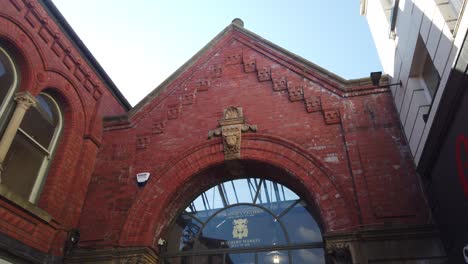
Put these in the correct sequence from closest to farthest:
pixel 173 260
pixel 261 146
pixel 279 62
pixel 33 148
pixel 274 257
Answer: pixel 274 257 → pixel 33 148 → pixel 173 260 → pixel 261 146 → pixel 279 62

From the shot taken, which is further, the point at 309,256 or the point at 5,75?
the point at 309,256

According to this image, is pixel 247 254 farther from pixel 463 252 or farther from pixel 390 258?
pixel 463 252

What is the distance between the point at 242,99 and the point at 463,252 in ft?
18.4

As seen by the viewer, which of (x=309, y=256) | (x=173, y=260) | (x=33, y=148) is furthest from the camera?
(x=173, y=260)

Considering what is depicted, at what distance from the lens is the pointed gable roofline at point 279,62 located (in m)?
8.45

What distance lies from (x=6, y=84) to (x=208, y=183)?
4730 mm

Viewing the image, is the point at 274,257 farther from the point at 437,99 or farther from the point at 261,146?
the point at 437,99

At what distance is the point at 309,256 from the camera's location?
24.1 ft

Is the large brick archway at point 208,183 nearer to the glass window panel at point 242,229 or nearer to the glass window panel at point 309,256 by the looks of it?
the glass window panel at point 309,256

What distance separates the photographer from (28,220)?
6.70m

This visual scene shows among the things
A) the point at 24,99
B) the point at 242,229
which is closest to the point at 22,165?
the point at 24,99

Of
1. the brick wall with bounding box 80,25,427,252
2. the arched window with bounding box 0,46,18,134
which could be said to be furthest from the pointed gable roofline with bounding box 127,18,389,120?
the arched window with bounding box 0,46,18,134

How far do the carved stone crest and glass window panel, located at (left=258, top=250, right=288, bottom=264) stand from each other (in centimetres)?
217

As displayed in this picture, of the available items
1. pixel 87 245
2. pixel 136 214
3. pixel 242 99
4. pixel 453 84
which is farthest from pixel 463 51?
pixel 87 245
